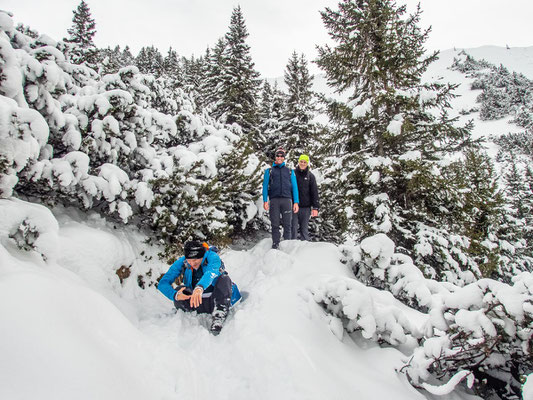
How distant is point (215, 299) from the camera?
4035mm

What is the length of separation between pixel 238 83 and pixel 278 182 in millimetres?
13083

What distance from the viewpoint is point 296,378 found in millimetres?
2584

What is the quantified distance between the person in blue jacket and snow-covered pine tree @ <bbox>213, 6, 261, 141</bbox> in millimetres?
13253

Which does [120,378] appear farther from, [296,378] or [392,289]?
[392,289]

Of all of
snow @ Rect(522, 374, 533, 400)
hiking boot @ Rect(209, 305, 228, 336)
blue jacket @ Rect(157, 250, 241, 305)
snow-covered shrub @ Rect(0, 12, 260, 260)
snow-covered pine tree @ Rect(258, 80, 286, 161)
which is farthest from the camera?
snow-covered pine tree @ Rect(258, 80, 286, 161)

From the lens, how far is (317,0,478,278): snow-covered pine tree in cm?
739

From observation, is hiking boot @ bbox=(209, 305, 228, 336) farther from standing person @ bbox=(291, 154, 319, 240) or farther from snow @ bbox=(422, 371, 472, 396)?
standing person @ bbox=(291, 154, 319, 240)

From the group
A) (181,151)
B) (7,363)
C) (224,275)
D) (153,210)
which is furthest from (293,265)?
(7,363)

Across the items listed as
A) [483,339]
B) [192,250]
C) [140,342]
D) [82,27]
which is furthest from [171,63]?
[483,339]

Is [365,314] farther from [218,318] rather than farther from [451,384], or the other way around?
[218,318]

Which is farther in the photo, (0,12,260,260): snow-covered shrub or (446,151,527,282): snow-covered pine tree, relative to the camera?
(446,151,527,282): snow-covered pine tree

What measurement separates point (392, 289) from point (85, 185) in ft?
16.8

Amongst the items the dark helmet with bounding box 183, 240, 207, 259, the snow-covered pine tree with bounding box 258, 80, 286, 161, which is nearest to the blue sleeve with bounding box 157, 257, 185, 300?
the dark helmet with bounding box 183, 240, 207, 259

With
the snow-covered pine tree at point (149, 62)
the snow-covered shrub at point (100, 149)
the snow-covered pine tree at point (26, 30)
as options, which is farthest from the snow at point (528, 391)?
the snow-covered pine tree at point (149, 62)
